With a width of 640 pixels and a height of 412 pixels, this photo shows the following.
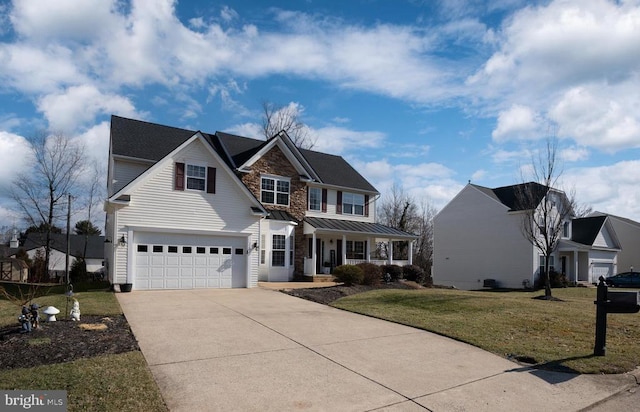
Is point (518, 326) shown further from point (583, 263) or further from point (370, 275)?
point (583, 263)

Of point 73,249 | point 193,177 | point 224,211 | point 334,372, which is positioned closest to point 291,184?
point 224,211

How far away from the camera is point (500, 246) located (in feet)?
107

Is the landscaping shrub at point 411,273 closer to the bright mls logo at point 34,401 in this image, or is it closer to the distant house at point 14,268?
the bright mls logo at point 34,401

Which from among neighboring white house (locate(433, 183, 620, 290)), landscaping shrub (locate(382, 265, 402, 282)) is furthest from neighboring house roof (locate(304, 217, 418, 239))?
neighboring white house (locate(433, 183, 620, 290))

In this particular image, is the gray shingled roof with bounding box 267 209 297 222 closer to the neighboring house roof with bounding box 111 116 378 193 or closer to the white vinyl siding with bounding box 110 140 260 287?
the neighboring house roof with bounding box 111 116 378 193

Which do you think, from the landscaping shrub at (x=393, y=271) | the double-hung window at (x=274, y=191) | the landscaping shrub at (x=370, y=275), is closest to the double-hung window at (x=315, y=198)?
the double-hung window at (x=274, y=191)

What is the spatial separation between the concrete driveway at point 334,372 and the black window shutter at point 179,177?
809 cm

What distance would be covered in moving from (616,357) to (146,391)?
7.97 meters

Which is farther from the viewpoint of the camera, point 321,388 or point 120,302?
point 120,302

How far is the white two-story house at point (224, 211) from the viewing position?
16.7 m

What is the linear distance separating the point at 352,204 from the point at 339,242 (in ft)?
9.87

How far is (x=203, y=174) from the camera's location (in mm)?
18250

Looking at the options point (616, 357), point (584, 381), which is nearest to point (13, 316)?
point (584, 381)

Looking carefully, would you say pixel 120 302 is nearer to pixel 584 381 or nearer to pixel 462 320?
pixel 462 320
